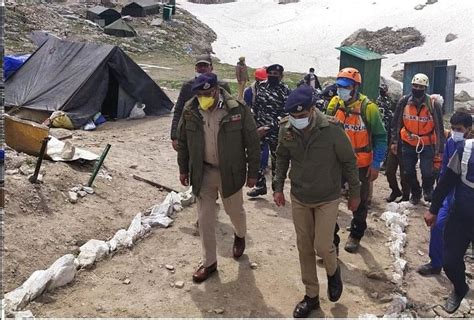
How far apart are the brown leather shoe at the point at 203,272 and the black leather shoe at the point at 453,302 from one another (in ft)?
6.56

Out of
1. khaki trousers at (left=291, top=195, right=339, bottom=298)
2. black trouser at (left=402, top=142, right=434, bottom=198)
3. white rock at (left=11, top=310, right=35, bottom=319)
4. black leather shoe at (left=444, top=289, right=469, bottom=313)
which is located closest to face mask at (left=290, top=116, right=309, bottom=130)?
khaki trousers at (left=291, top=195, right=339, bottom=298)

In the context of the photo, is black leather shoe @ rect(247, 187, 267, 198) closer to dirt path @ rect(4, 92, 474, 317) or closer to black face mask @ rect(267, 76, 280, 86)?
dirt path @ rect(4, 92, 474, 317)

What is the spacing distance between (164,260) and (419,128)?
3625 mm

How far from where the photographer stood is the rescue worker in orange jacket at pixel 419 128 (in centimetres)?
670

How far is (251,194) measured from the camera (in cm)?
715

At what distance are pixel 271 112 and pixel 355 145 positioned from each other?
1.94 metres

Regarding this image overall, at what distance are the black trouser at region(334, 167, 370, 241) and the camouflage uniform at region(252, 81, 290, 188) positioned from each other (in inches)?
69.3

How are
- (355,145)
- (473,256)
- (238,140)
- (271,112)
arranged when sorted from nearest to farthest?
(238,140) → (355,145) → (473,256) → (271,112)

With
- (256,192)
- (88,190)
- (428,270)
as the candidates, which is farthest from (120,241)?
(428,270)

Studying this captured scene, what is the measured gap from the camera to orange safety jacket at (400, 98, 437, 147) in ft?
22.1

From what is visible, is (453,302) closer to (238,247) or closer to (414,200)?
(238,247)

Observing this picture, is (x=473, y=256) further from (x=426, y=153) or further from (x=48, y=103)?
(x=48, y=103)

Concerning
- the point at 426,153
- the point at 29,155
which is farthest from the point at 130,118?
the point at 426,153

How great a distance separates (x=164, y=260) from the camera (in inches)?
205
